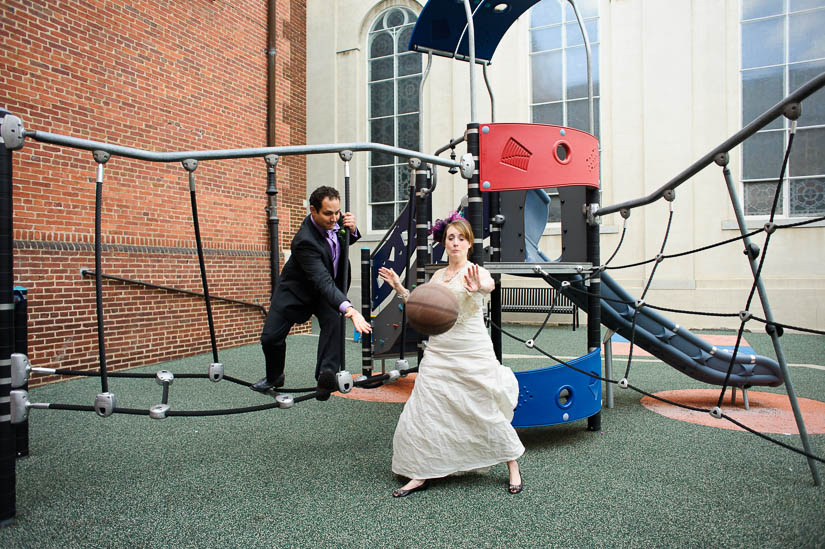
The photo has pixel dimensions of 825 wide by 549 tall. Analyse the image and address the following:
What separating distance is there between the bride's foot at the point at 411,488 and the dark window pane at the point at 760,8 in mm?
10247

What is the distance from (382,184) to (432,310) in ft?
33.1

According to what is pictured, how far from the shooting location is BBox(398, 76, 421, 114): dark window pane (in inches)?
471

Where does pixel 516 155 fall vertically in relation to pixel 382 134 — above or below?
below

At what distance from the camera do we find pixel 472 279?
2768mm

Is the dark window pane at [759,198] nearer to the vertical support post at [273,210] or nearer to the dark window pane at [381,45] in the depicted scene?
the dark window pane at [381,45]

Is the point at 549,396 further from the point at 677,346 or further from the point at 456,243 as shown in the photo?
the point at 677,346

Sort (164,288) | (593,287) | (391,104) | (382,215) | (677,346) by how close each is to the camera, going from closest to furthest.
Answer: (593,287) < (677,346) < (164,288) < (391,104) < (382,215)

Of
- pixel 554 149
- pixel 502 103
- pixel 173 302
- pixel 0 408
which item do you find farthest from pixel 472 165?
pixel 502 103

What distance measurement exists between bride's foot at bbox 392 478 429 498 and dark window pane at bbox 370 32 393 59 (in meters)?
11.1

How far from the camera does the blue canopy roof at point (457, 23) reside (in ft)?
15.2

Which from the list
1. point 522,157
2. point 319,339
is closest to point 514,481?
point 319,339

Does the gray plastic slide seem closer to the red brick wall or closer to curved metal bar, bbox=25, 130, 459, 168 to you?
curved metal bar, bbox=25, 130, 459, 168

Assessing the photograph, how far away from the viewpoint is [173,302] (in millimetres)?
6938

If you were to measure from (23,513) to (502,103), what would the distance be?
10.1m
